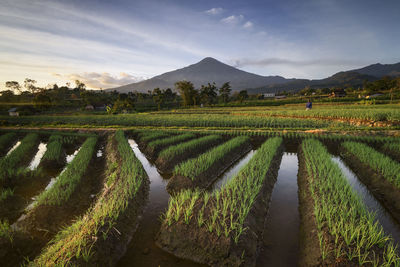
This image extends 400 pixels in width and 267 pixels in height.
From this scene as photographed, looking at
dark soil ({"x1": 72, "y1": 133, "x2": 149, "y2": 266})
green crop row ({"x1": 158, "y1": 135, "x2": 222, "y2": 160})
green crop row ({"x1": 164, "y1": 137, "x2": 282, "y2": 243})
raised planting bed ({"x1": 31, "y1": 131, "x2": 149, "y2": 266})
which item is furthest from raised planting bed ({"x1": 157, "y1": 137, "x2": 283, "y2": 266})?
green crop row ({"x1": 158, "y1": 135, "x2": 222, "y2": 160})

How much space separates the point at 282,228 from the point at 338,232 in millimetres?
1307

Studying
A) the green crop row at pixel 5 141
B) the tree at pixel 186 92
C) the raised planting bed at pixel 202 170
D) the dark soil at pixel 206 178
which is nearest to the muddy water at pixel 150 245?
the dark soil at pixel 206 178

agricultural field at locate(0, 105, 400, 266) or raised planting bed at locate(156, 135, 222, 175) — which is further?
raised planting bed at locate(156, 135, 222, 175)

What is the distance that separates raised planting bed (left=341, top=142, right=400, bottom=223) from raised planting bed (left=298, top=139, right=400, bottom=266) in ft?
4.17

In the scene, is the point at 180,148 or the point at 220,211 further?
the point at 180,148

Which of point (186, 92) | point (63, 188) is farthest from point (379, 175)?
point (186, 92)

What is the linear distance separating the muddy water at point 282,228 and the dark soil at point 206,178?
208 cm

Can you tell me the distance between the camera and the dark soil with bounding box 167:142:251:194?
576cm

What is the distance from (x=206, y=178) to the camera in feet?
21.1

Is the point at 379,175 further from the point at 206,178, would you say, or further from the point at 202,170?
the point at 202,170

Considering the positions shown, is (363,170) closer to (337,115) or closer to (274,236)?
(274,236)

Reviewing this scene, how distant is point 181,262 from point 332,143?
10.3m

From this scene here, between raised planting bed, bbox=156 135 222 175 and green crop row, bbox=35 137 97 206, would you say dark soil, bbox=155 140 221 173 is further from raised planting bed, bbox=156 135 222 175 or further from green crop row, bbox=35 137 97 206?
green crop row, bbox=35 137 97 206

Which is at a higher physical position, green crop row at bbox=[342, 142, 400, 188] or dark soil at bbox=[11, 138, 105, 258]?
green crop row at bbox=[342, 142, 400, 188]
